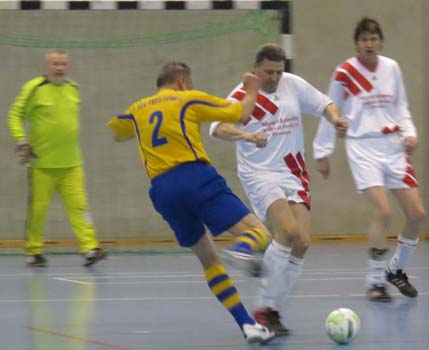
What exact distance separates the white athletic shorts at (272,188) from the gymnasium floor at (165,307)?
873mm

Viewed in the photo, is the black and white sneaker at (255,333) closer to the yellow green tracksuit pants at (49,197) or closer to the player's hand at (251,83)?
the player's hand at (251,83)

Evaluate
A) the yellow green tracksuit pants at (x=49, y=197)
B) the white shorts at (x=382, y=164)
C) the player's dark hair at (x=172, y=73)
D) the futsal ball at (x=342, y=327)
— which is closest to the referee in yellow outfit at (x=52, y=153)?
the yellow green tracksuit pants at (x=49, y=197)

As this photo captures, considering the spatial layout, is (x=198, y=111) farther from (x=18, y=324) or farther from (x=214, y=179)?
(x=18, y=324)

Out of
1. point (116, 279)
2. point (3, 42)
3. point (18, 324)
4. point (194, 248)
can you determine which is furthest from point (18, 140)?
point (194, 248)

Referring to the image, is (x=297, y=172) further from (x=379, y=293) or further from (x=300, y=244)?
(x=379, y=293)

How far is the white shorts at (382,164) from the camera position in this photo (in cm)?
977

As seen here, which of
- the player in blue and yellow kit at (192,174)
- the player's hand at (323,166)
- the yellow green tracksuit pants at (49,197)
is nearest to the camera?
the player in blue and yellow kit at (192,174)

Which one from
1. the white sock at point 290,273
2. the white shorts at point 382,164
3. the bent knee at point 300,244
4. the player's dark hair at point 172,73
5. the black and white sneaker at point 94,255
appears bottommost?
the black and white sneaker at point 94,255

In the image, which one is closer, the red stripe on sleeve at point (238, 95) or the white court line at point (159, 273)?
the red stripe on sleeve at point (238, 95)

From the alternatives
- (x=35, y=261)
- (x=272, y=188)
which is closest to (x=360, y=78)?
(x=272, y=188)

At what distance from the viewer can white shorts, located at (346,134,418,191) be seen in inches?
385

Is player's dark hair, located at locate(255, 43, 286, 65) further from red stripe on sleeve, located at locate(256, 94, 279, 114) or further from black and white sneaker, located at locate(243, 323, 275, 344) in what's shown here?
black and white sneaker, located at locate(243, 323, 275, 344)

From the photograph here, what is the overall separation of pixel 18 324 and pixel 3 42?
6.84 metres

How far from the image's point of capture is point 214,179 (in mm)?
7570
